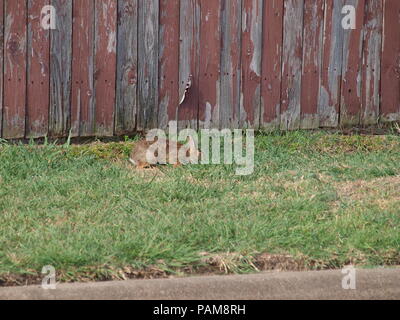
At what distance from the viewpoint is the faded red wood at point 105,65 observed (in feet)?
26.5

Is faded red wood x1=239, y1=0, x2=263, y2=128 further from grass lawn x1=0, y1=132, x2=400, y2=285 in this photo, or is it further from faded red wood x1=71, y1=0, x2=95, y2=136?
faded red wood x1=71, y1=0, x2=95, y2=136

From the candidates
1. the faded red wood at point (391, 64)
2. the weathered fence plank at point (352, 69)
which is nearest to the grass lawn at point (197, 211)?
the weathered fence plank at point (352, 69)

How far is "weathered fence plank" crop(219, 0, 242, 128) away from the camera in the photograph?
8.41 m

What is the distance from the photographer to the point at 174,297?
4934 millimetres

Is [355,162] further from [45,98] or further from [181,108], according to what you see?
[45,98]

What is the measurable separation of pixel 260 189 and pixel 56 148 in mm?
2003

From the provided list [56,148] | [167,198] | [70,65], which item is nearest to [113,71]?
[70,65]

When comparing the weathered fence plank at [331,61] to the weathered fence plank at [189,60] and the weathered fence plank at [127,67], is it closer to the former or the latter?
the weathered fence plank at [189,60]

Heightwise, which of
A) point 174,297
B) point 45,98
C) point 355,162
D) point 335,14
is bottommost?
point 174,297

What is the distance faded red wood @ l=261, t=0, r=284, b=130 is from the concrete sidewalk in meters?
3.59

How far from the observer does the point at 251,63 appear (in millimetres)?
8531

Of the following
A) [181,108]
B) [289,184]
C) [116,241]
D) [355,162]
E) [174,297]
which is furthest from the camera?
[181,108]

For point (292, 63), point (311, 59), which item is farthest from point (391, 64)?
point (292, 63)

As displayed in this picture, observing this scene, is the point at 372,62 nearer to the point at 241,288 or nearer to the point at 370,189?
the point at 370,189
